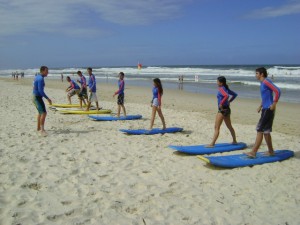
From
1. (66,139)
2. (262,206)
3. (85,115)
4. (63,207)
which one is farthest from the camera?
(85,115)

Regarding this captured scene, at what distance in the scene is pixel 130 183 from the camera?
196 inches

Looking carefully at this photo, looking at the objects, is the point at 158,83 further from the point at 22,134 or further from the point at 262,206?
the point at 262,206

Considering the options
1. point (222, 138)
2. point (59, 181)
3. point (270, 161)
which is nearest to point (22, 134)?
point (59, 181)

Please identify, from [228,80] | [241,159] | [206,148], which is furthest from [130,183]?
[228,80]

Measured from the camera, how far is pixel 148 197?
450 centimetres

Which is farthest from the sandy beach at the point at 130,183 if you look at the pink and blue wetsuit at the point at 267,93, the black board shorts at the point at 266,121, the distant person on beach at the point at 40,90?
the pink and blue wetsuit at the point at 267,93

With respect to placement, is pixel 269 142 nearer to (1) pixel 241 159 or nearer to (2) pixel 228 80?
(1) pixel 241 159

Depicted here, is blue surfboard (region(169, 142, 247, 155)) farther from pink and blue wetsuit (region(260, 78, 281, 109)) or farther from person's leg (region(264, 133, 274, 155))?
pink and blue wetsuit (region(260, 78, 281, 109))

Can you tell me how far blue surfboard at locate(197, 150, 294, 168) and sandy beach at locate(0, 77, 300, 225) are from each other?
13cm

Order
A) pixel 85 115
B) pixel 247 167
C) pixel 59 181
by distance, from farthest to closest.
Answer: pixel 85 115, pixel 247 167, pixel 59 181

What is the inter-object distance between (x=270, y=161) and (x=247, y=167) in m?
0.59

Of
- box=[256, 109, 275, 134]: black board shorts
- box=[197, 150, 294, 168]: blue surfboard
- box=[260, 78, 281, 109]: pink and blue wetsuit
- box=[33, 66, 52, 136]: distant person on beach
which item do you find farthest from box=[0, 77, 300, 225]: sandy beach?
box=[260, 78, 281, 109]: pink and blue wetsuit

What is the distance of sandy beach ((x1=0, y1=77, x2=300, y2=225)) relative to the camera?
13.1 ft

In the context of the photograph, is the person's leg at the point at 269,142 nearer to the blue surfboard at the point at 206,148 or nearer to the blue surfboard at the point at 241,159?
the blue surfboard at the point at 241,159
